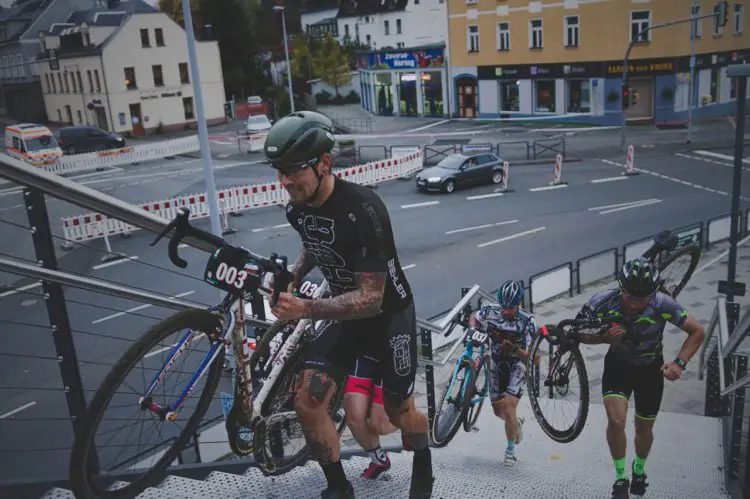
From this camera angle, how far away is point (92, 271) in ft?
61.1

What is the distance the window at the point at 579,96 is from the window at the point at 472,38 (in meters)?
7.44

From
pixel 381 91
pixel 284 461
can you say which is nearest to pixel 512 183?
pixel 284 461

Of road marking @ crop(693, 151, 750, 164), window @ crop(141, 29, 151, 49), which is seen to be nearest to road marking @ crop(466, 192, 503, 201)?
road marking @ crop(693, 151, 750, 164)

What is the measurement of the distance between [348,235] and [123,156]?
124ft

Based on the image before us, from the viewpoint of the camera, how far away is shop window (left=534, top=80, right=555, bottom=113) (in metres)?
44.8

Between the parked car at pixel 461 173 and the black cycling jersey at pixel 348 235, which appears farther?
the parked car at pixel 461 173

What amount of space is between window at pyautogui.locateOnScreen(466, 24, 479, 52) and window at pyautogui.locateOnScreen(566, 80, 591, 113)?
7438mm

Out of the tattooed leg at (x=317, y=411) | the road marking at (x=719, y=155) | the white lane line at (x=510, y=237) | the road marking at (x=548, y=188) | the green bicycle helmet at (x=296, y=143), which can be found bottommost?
the white lane line at (x=510, y=237)

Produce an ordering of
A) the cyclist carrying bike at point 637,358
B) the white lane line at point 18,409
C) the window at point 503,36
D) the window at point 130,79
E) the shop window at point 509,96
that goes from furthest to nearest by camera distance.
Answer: the window at point 130,79 < the shop window at point 509,96 < the window at point 503,36 < the white lane line at point 18,409 < the cyclist carrying bike at point 637,358

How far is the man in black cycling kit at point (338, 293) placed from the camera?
11.6ft

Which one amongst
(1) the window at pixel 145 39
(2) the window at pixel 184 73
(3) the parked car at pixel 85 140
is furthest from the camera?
(2) the window at pixel 184 73

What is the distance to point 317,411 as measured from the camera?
3.73 metres

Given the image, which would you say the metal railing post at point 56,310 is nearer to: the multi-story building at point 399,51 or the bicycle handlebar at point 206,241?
the bicycle handlebar at point 206,241

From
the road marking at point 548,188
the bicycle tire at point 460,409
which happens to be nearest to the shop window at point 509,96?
the road marking at point 548,188
